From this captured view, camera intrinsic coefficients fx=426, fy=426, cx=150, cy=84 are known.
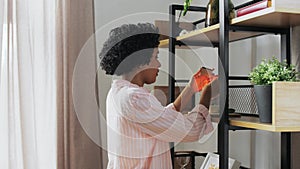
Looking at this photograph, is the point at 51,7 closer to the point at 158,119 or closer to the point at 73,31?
the point at 73,31

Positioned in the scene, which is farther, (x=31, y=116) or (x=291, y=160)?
(x=31, y=116)

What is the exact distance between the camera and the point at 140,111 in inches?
57.2

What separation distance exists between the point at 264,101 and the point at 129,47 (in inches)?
21.6

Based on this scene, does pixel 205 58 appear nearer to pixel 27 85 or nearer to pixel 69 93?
pixel 69 93

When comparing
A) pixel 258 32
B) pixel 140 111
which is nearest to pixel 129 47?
pixel 140 111

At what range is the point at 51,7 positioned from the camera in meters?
2.21

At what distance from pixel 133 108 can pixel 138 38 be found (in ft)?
0.92

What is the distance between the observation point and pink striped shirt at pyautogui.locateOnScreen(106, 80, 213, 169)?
1.46m

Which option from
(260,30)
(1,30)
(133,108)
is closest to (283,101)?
(260,30)

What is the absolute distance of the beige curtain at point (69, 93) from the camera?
215 cm

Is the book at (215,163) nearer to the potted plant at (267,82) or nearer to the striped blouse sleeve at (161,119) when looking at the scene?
the striped blouse sleeve at (161,119)

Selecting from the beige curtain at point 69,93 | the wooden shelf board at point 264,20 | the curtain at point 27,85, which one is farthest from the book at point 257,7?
the curtain at point 27,85

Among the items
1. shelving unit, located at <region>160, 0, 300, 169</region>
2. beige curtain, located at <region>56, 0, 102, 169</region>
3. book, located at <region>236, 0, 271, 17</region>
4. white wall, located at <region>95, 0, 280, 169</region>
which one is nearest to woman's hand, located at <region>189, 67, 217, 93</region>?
shelving unit, located at <region>160, 0, 300, 169</region>

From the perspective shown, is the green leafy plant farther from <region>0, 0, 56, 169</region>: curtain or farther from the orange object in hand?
<region>0, 0, 56, 169</region>: curtain
